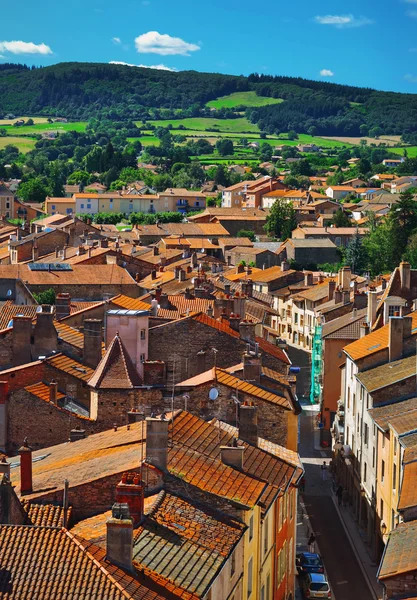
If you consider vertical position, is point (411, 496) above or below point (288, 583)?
above

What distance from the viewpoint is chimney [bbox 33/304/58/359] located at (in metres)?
47.0

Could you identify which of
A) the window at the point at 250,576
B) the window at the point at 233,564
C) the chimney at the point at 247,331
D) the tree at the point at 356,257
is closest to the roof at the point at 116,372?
the chimney at the point at 247,331

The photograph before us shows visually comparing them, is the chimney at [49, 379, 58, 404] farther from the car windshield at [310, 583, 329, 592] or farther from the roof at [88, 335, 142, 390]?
the car windshield at [310, 583, 329, 592]

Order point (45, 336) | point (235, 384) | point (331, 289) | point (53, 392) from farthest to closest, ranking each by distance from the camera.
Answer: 1. point (331, 289)
2. point (45, 336)
3. point (53, 392)
4. point (235, 384)

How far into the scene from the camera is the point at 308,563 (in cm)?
4062

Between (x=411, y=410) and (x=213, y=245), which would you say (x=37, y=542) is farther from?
(x=213, y=245)

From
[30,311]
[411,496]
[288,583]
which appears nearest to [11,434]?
[288,583]

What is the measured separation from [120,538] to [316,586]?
14.9 metres

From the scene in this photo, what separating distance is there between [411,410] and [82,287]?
158 feet

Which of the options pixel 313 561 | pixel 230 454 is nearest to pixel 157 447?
pixel 230 454

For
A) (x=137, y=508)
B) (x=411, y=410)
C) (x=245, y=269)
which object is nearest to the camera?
(x=137, y=508)

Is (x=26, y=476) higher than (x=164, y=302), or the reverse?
(x=26, y=476)

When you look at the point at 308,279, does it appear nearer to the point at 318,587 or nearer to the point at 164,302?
the point at 164,302

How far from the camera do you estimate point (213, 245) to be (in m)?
140
